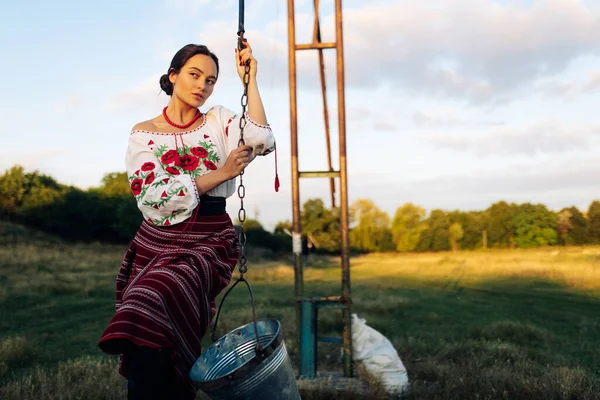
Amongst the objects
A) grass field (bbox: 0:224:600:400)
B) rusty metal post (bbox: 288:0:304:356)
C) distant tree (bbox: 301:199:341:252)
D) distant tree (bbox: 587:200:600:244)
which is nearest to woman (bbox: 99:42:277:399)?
grass field (bbox: 0:224:600:400)

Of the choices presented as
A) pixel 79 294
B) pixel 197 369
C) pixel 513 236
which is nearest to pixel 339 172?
pixel 197 369

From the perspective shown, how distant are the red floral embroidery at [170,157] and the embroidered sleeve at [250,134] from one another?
0.87ft

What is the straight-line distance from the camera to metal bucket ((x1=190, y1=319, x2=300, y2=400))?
201 cm

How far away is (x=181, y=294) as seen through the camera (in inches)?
86.8

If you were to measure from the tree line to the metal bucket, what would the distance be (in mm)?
19163

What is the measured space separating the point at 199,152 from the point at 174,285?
64 cm

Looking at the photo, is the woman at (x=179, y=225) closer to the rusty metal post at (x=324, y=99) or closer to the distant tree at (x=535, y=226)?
the rusty metal post at (x=324, y=99)

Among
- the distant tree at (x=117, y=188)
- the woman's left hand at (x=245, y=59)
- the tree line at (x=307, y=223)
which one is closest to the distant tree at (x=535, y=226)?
the tree line at (x=307, y=223)

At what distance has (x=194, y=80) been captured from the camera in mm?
2605

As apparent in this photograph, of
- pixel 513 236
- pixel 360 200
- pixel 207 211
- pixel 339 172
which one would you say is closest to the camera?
pixel 207 211

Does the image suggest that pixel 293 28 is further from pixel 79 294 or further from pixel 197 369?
pixel 79 294

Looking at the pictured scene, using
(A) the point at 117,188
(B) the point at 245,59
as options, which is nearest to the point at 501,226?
(B) the point at 245,59

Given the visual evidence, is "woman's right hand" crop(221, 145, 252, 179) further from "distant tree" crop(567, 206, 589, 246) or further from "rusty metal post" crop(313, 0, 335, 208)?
"distant tree" crop(567, 206, 589, 246)

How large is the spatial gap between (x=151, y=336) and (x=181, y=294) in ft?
0.70
